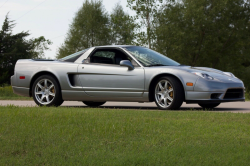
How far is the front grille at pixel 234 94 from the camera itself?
26.2 ft

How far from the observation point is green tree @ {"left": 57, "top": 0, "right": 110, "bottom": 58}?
53438 millimetres

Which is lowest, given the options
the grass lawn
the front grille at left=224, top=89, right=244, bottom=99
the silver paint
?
the grass lawn

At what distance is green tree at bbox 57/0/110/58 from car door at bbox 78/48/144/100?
1764 inches

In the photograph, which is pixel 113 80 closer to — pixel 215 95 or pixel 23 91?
pixel 215 95

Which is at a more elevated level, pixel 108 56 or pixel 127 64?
pixel 108 56

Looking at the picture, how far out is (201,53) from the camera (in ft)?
130

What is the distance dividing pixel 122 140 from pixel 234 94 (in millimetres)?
4508

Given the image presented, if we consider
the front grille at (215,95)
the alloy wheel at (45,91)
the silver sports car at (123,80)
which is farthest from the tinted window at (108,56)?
the front grille at (215,95)

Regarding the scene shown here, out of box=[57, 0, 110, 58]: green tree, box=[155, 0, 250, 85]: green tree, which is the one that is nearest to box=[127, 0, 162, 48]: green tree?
box=[155, 0, 250, 85]: green tree

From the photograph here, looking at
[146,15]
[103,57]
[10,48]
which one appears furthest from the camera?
[10,48]

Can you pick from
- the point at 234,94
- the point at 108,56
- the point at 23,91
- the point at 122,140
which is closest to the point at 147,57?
the point at 108,56

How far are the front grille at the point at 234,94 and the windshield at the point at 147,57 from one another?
1.52 m

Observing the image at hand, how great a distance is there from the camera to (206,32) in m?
38.8

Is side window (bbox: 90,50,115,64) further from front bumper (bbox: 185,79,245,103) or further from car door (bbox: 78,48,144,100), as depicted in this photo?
front bumper (bbox: 185,79,245,103)
